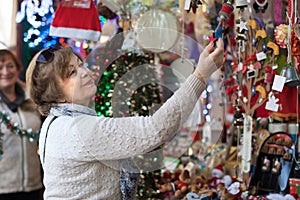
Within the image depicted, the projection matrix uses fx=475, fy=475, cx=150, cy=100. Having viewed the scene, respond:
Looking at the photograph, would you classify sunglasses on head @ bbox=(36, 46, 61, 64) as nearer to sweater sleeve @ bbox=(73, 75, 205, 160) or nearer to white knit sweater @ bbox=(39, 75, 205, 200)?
white knit sweater @ bbox=(39, 75, 205, 200)

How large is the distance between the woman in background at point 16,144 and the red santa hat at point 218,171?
103cm

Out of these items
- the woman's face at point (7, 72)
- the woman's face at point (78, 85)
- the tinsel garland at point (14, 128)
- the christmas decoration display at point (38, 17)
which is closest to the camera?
the woman's face at point (78, 85)

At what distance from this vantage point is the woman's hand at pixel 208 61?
124 cm

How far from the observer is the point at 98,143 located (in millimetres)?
1252

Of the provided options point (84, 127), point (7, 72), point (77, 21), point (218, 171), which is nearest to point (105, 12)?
point (77, 21)

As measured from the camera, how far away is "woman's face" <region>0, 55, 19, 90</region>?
2.80 m

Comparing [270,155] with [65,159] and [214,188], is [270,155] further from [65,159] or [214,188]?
[65,159]

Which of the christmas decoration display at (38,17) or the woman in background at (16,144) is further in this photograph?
the christmas decoration display at (38,17)

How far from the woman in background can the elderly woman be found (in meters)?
1.30

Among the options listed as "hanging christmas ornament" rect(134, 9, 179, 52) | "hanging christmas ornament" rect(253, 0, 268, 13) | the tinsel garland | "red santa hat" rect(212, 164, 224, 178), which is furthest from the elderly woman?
the tinsel garland

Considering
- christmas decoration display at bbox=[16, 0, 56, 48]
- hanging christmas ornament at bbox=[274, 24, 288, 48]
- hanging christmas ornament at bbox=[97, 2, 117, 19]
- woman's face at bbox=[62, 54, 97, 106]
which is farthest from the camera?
christmas decoration display at bbox=[16, 0, 56, 48]

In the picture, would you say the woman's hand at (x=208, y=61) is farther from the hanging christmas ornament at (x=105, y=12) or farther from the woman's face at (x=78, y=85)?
the hanging christmas ornament at (x=105, y=12)

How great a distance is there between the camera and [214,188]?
7.42ft

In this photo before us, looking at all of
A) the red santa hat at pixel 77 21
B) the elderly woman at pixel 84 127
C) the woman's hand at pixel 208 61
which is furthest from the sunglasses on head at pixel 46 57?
the red santa hat at pixel 77 21
